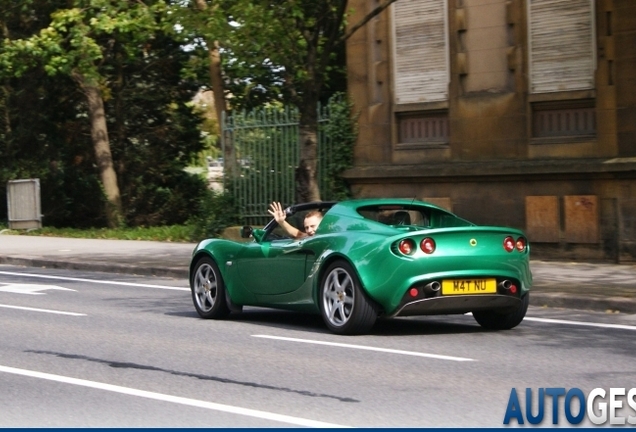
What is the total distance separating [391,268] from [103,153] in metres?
23.3

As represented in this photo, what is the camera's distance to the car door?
11828 millimetres

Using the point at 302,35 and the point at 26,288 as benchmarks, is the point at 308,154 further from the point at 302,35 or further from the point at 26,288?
the point at 26,288

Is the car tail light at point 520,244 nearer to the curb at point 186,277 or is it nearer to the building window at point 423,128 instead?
the curb at point 186,277

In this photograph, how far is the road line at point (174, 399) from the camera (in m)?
7.12

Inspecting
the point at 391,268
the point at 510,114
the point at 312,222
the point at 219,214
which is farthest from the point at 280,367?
the point at 219,214

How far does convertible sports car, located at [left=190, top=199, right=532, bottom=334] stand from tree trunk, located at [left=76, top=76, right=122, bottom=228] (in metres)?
20.7

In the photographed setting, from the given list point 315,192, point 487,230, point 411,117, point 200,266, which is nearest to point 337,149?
point 411,117

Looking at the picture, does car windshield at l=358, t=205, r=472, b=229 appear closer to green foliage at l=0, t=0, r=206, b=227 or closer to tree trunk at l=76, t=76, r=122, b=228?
tree trunk at l=76, t=76, r=122, b=228

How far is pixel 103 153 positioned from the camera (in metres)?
33.0

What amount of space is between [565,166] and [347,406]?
1253 cm

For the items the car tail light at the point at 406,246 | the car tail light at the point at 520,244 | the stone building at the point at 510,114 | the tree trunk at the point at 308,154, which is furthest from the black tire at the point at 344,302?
the stone building at the point at 510,114

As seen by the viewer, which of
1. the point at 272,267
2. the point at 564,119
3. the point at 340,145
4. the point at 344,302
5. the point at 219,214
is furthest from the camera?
the point at 219,214

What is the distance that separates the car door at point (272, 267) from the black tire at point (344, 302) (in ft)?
1.49

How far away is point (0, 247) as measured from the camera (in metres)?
26.2
